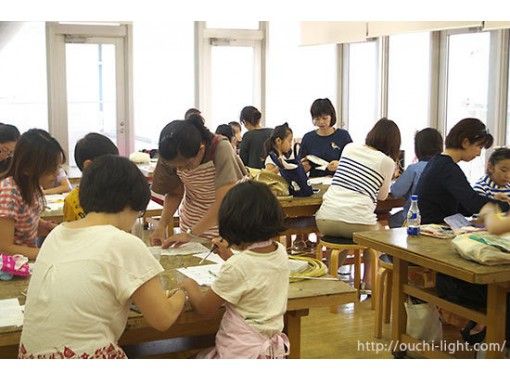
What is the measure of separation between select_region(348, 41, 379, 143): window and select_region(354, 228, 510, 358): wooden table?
4.69 m

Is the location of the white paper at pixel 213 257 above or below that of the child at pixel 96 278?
below

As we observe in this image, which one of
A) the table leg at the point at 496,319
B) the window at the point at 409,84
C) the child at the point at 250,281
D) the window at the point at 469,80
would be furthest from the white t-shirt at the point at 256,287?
the window at the point at 409,84

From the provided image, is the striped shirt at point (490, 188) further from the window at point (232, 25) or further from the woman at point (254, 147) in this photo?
the window at point (232, 25)

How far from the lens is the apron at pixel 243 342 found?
2.08 m

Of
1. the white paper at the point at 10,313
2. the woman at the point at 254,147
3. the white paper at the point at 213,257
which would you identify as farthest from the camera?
the woman at the point at 254,147

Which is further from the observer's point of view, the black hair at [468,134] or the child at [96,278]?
the black hair at [468,134]

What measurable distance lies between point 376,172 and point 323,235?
53 cm

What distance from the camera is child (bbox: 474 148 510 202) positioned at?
3.81 metres

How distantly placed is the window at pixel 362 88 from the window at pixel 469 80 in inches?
46.7

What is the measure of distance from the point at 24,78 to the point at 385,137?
5612mm

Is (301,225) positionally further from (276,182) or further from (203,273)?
(203,273)

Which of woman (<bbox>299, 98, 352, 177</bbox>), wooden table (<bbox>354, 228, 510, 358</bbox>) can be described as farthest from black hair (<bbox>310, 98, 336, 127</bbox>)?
wooden table (<bbox>354, 228, 510, 358</bbox>)

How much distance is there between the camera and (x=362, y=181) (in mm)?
4168

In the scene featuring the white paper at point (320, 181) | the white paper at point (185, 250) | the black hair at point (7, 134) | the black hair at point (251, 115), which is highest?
the black hair at point (251, 115)
